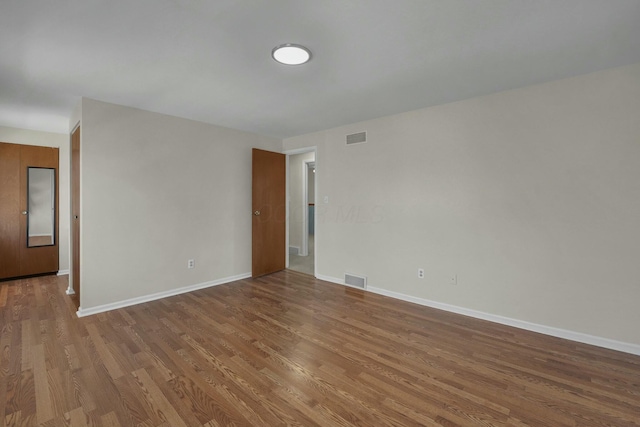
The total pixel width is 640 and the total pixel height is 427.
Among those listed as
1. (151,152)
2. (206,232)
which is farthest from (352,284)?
(151,152)

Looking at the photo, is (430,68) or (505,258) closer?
(430,68)

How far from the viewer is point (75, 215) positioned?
138 inches

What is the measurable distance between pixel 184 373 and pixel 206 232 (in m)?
2.31

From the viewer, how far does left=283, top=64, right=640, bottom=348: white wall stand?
2.31m

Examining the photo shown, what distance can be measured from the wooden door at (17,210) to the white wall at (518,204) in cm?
504

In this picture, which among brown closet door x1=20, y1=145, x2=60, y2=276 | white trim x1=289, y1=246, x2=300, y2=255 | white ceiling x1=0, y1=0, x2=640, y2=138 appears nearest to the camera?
white ceiling x1=0, y1=0, x2=640, y2=138

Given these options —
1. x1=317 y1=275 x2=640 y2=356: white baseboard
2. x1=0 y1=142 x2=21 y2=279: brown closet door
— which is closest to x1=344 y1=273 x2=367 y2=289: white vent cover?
x1=317 y1=275 x2=640 y2=356: white baseboard

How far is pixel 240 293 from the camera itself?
3746 mm

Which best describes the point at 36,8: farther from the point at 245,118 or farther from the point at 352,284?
the point at 352,284

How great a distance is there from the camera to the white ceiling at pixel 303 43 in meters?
1.61

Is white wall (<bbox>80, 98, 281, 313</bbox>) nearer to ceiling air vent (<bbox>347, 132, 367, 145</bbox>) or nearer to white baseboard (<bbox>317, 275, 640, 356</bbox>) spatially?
ceiling air vent (<bbox>347, 132, 367, 145</bbox>)

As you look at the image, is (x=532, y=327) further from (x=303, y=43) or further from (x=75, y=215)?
(x=75, y=215)

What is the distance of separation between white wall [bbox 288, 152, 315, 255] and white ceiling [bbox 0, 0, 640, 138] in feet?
10.4

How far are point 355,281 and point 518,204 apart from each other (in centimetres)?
221
